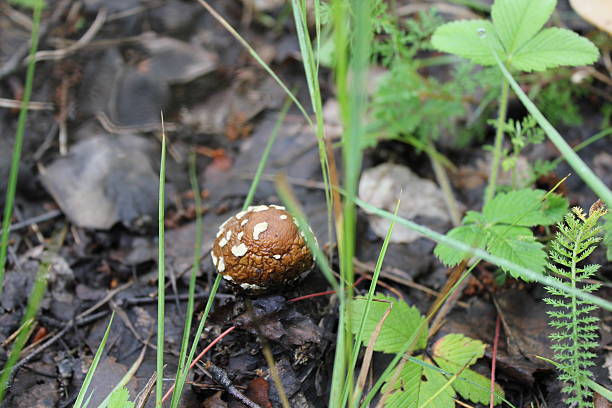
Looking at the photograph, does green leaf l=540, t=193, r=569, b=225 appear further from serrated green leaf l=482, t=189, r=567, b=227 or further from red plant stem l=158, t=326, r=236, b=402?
red plant stem l=158, t=326, r=236, b=402

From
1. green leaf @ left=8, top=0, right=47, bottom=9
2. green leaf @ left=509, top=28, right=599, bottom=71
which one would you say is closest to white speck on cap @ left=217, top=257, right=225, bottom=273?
green leaf @ left=509, top=28, right=599, bottom=71

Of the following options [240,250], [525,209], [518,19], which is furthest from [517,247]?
[240,250]

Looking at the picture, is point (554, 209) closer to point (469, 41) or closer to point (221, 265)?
point (469, 41)

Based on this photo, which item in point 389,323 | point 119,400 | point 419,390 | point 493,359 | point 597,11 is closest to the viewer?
point 119,400

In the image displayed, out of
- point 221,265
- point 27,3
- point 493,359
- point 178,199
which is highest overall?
point 27,3

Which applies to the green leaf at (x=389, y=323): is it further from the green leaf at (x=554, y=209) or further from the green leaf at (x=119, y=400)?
the green leaf at (x=119, y=400)

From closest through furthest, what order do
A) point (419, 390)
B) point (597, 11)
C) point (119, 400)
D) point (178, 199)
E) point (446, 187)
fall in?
point (119, 400)
point (419, 390)
point (597, 11)
point (446, 187)
point (178, 199)

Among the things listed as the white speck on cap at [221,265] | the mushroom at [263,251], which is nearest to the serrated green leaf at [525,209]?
the mushroom at [263,251]
